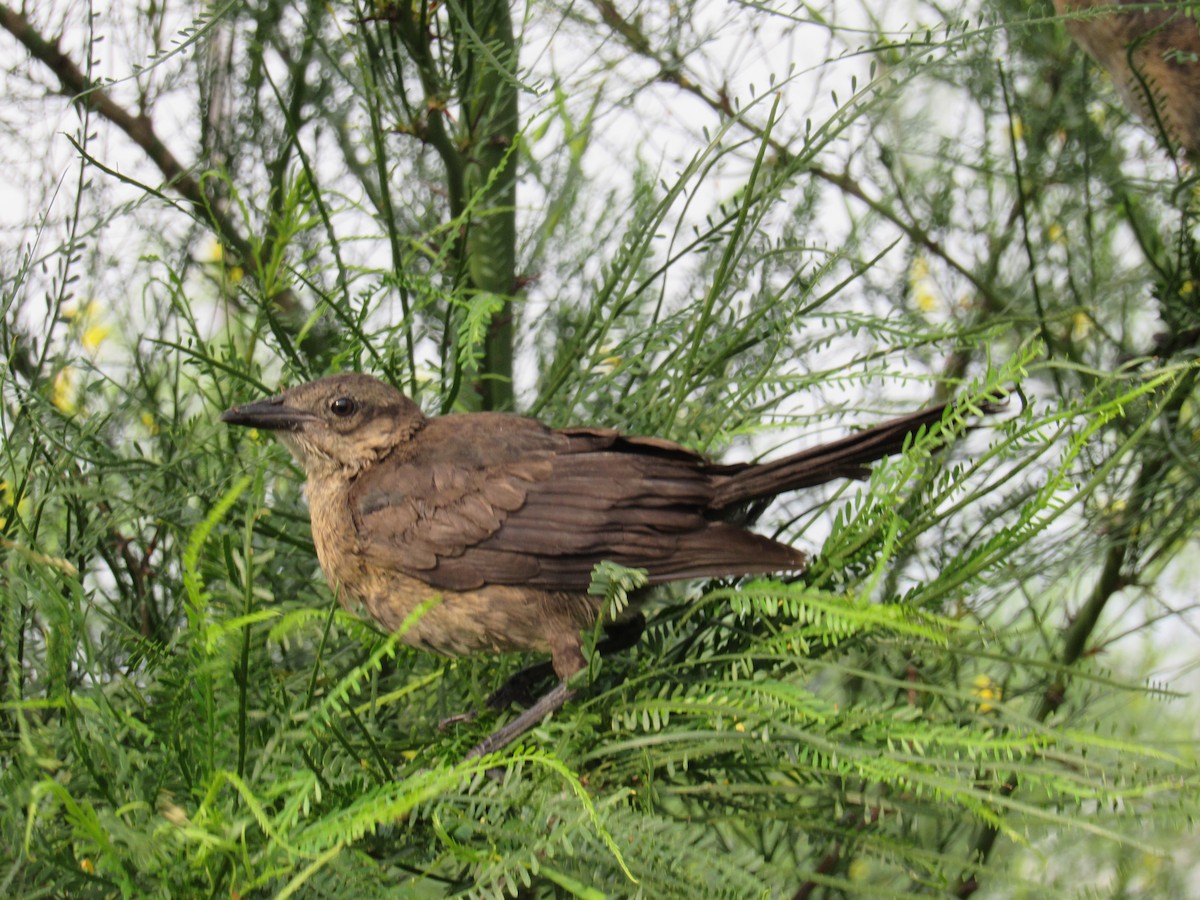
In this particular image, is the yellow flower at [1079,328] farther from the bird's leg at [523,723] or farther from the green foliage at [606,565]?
the bird's leg at [523,723]

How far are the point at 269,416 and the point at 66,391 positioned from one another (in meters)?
0.52

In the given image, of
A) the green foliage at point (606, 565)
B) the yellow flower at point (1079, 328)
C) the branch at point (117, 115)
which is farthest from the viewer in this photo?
the yellow flower at point (1079, 328)

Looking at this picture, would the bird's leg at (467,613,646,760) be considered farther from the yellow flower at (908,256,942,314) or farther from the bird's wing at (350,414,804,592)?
the yellow flower at (908,256,942,314)

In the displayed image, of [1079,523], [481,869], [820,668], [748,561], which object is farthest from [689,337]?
[1079,523]

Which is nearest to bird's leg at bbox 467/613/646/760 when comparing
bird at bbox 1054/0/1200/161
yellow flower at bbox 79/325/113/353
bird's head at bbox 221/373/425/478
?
bird's head at bbox 221/373/425/478

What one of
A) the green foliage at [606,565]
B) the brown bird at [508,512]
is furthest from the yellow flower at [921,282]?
the brown bird at [508,512]

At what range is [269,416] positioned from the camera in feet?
4.61

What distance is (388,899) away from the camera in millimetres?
882

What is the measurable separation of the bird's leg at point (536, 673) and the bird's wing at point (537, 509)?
90 millimetres

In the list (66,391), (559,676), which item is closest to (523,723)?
(559,676)

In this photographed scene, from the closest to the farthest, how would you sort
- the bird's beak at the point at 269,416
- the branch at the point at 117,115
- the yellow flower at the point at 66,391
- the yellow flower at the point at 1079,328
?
the bird's beak at the point at 269,416, the yellow flower at the point at 66,391, the branch at the point at 117,115, the yellow flower at the point at 1079,328

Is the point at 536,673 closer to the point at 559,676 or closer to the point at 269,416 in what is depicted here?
the point at 559,676

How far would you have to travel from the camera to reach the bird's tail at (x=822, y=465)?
3.76 ft

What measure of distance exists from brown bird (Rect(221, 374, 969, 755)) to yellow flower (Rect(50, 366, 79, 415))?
0.97 ft
